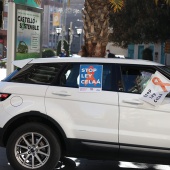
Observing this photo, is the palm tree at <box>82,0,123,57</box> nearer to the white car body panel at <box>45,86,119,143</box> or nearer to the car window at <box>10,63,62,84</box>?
the car window at <box>10,63,62,84</box>

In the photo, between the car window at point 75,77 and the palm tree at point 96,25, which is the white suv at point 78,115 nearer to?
the car window at point 75,77

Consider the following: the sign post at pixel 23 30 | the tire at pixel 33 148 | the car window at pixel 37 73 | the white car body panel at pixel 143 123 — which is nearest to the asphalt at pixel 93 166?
the tire at pixel 33 148

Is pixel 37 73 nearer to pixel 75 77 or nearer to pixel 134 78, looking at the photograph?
pixel 75 77

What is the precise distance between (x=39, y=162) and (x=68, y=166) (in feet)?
2.51

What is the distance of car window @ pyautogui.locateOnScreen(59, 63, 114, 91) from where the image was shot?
463 centimetres

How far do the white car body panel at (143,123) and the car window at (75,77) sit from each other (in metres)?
0.31

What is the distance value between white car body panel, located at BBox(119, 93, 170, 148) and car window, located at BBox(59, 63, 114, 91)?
310 mm

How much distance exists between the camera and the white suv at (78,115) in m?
4.41

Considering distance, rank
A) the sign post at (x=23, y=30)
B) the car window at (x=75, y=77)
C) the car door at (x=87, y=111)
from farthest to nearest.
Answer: the sign post at (x=23, y=30) → the car window at (x=75, y=77) → the car door at (x=87, y=111)

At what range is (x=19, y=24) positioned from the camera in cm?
909

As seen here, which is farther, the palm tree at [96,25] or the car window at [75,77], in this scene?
the palm tree at [96,25]

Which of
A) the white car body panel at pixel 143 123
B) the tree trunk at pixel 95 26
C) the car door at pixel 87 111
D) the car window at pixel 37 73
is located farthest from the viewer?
the tree trunk at pixel 95 26

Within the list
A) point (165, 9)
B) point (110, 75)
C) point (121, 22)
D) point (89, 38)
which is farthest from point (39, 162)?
point (121, 22)

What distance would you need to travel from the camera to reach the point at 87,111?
4.54 metres
